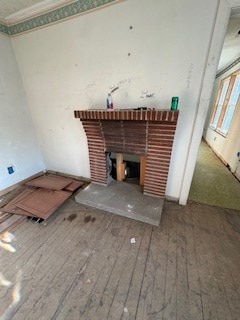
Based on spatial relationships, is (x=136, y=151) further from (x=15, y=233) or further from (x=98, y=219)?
Answer: (x=15, y=233)

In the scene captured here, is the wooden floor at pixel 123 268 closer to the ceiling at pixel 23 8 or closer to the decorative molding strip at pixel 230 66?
the ceiling at pixel 23 8

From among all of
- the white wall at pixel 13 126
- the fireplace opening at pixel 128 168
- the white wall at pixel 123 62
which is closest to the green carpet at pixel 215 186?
the white wall at pixel 123 62

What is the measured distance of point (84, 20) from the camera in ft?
5.79

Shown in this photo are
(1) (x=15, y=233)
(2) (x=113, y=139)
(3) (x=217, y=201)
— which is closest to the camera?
(1) (x=15, y=233)

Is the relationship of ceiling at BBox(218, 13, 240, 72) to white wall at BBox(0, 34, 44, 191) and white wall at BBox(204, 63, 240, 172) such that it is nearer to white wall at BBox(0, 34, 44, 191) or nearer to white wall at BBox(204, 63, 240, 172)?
white wall at BBox(204, 63, 240, 172)

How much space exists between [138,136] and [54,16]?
1830 millimetres

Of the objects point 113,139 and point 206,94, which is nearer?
point 206,94

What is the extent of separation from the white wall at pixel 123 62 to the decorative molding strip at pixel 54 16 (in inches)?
2.4

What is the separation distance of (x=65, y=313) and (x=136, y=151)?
1580 millimetres

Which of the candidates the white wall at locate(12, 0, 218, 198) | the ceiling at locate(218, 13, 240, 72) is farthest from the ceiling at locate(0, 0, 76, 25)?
the ceiling at locate(218, 13, 240, 72)

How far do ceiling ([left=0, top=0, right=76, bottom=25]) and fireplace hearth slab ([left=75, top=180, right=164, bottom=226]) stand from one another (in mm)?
2366

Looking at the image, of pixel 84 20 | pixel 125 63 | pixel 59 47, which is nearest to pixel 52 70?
pixel 59 47

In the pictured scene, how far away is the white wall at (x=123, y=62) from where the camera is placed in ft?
4.80

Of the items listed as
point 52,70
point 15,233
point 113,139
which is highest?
point 52,70
